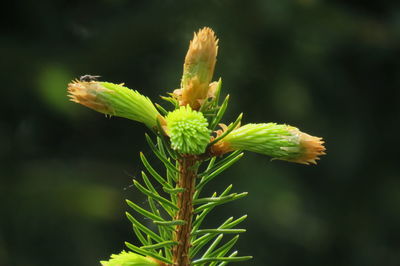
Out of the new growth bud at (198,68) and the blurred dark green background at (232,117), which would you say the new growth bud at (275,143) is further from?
the blurred dark green background at (232,117)

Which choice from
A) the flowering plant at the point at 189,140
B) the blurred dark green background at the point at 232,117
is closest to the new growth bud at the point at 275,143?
the flowering plant at the point at 189,140

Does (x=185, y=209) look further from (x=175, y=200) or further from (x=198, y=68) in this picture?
(x=198, y=68)

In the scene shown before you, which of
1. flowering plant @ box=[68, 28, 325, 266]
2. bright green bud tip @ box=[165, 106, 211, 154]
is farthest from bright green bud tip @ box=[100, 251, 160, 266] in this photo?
bright green bud tip @ box=[165, 106, 211, 154]

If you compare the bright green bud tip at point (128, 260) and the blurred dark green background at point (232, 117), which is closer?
the bright green bud tip at point (128, 260)

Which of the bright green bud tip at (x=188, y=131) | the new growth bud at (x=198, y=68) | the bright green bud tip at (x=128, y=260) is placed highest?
the new growth bud at (x=198, y=68)

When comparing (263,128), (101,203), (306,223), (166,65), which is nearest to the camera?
(263,128)

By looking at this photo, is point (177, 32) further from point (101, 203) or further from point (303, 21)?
point (101, 203)
